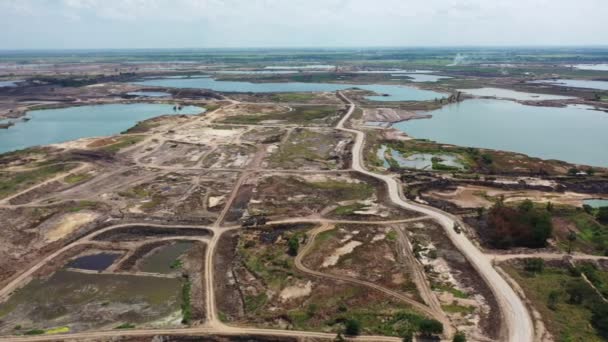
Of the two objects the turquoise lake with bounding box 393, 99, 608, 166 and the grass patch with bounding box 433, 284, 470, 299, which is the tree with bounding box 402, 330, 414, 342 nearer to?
the grass patch with bounding box 433, 284, 470, 299

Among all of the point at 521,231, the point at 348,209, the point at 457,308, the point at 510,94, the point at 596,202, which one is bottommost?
the point at 457,308

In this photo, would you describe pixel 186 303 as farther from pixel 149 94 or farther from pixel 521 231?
pixel 149 94

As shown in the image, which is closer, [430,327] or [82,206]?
[430,327]

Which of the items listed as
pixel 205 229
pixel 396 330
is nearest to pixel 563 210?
pixel 396 330

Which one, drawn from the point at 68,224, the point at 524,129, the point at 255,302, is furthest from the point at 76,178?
the point at 524,129

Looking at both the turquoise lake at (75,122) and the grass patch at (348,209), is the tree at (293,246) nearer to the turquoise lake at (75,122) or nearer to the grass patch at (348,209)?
the grass patch at (348,209)

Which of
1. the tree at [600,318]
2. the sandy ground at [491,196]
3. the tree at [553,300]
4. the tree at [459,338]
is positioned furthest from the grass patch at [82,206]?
the tree at [600,318]
